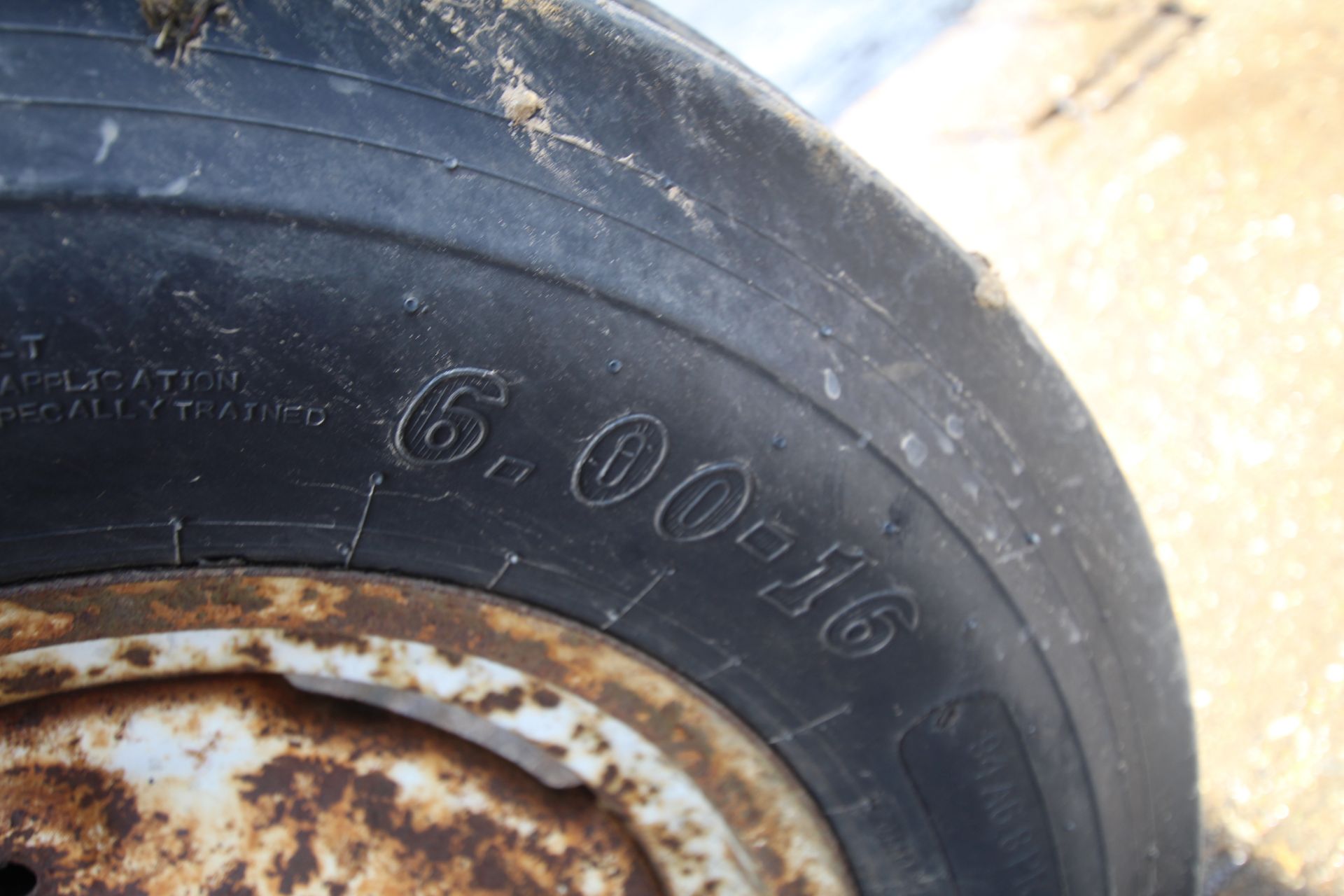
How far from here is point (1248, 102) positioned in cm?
207

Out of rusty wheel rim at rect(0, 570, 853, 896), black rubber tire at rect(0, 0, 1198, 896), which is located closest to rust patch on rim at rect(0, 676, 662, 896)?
rusty wheel rim at rect(0, 570, 853, 896)

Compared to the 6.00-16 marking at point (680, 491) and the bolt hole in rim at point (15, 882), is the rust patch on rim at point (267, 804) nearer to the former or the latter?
the bolt hole in rim at point (15, 882)

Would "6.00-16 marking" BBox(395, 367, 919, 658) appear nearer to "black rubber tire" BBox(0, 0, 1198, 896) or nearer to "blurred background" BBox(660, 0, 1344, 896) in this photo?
"black rubber tire" BBox(0, 0, 1198, 896)

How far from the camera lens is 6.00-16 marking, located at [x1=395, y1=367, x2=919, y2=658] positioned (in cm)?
58

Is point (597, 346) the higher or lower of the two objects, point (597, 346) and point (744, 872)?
the higher

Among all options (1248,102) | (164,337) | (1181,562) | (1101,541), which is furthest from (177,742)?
(1248,102)

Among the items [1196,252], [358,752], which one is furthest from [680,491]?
[1196,252]

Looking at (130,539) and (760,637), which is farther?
(760,637)

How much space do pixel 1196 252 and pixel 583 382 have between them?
161cm

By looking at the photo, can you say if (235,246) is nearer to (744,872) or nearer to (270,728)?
(270,728)

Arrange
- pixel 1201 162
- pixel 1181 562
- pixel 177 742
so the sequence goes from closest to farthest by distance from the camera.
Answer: pixel 177 742 → pixel 1181 562 → pixel 1201 162

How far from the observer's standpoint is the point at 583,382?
595 mm

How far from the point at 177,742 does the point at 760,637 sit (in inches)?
15.1

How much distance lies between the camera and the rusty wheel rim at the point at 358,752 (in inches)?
25.1
